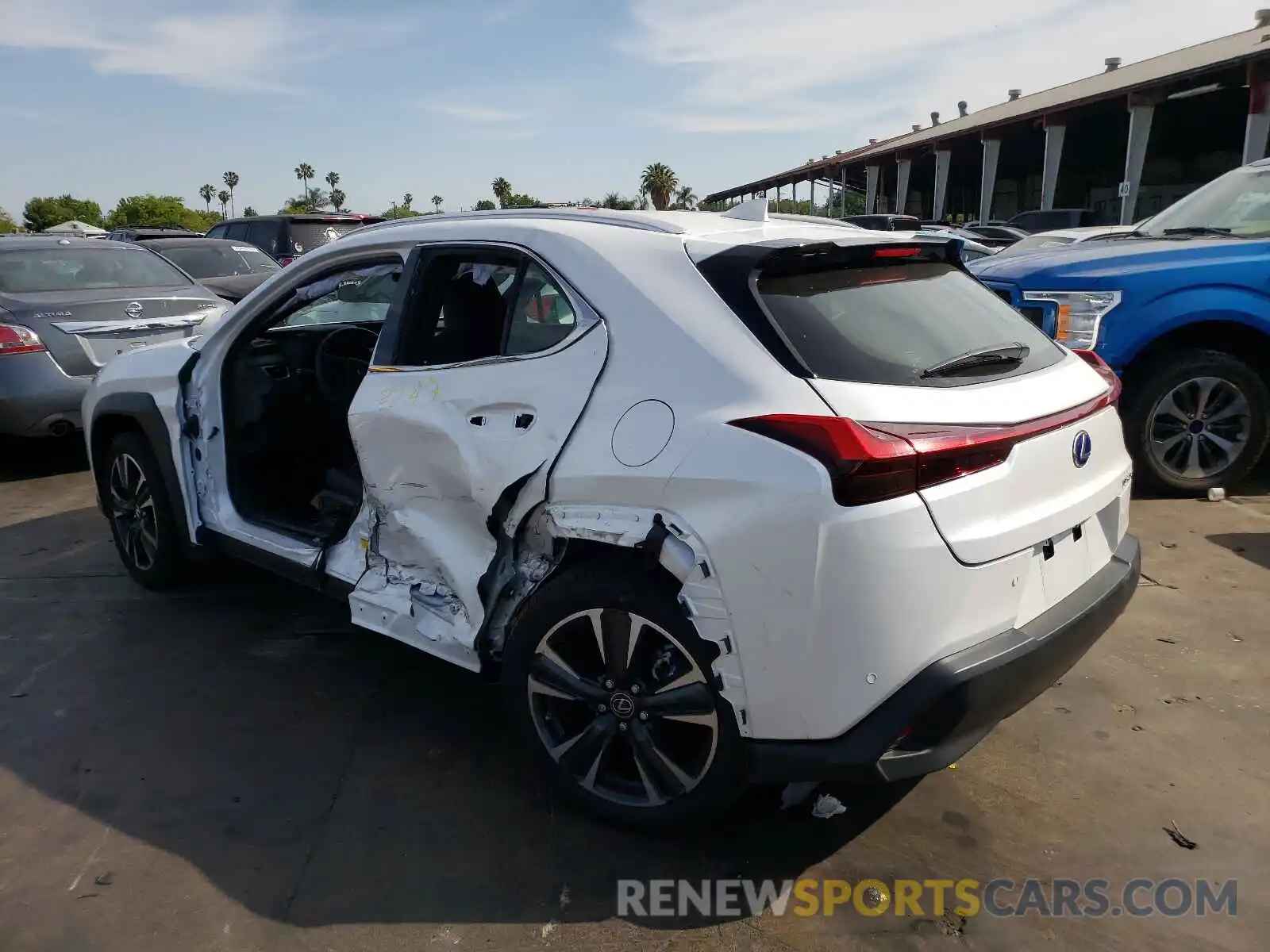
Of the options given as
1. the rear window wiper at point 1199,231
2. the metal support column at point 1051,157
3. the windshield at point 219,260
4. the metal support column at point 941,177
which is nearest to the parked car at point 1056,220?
the metal support column at point 1051,157

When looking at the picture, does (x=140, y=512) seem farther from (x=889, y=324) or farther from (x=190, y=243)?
(x=190, y=243)

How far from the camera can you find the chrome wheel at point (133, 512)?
4.54 metres

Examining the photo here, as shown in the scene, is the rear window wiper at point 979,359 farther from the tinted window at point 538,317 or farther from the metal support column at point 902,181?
the metal support column at point 902,181

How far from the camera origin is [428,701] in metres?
3.58

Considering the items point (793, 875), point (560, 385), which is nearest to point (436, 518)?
point (560, 385)

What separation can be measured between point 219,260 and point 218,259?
0.02m

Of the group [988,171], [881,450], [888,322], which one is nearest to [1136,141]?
[988,171]

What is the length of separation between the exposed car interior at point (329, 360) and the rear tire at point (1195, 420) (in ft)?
13.7

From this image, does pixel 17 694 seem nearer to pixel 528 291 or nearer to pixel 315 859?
pixel 315 859

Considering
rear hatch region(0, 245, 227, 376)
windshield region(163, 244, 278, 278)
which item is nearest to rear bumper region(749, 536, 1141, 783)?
rear hatch region(0, 245, 227, 376)

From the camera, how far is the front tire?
99.0 inches

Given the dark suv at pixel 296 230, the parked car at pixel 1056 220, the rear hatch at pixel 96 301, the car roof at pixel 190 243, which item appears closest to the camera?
the rear hatch at pixel 96 301

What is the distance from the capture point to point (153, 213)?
6500 centimetres

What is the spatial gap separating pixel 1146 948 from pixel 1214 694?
1.50 metres
